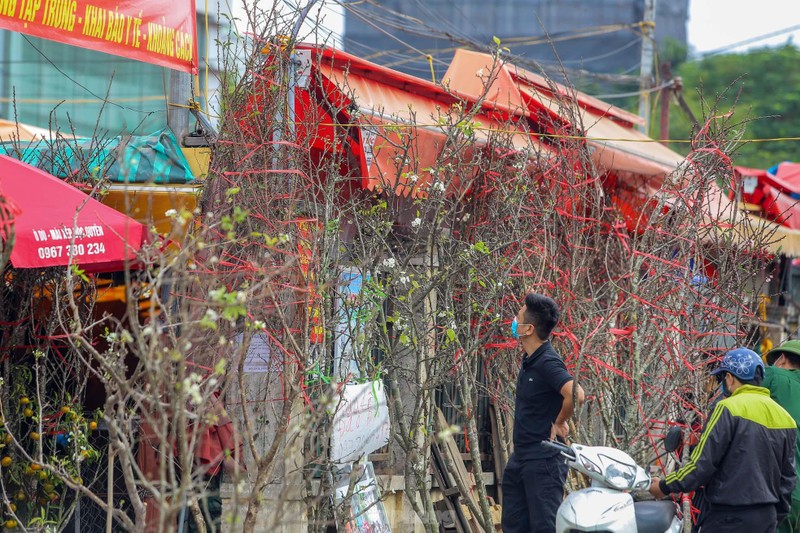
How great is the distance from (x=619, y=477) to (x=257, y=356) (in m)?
2.70

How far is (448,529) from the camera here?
26.8ft

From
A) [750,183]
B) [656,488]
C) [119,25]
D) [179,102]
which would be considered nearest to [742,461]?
[656,488]

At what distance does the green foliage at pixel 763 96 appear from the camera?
3947cm

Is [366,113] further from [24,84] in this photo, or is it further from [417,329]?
[24,84]

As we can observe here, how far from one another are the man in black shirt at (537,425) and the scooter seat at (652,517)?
1.58ft

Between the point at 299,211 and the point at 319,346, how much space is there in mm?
955

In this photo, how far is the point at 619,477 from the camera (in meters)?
5.64

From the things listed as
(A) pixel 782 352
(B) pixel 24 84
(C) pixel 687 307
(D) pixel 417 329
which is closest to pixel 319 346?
(D) pixel 417 329

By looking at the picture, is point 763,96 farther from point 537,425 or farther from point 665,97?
point 537,425

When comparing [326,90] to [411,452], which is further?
[326,90]

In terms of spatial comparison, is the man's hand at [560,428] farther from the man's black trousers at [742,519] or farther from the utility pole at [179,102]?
the utility pole at [179,102]

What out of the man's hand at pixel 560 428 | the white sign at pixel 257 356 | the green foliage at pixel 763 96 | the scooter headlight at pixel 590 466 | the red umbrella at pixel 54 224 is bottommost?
the scooter headlight at pixel 590 466

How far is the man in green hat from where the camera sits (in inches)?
264

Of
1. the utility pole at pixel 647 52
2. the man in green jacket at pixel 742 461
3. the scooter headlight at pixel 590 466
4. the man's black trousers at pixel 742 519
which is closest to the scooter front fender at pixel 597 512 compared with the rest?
the scooter headlight at pixel 590 466
